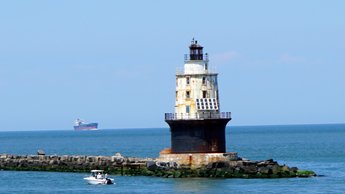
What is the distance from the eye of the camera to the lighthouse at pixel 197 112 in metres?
56.4

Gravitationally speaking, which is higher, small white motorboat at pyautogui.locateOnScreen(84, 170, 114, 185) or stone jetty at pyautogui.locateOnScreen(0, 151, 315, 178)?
stone jetty at pyautogui.locateOnScreen(0, 151, 315, 178)

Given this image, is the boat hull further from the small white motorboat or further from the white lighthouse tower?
the white lighthouse tower

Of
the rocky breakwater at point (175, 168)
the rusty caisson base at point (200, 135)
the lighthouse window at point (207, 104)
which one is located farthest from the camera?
the lighthouse window at point (207, 104)

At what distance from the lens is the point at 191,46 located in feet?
187

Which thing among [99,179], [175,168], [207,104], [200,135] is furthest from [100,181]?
[207,104]

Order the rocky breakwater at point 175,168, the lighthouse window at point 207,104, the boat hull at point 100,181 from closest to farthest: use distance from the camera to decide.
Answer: the boat hull at point 100,181
the rocky breakwater at point 175,168
the lighthouse window at point 207,104

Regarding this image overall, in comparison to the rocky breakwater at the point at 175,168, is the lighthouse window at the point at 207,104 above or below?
above

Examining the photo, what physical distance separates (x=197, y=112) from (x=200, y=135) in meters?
1.17

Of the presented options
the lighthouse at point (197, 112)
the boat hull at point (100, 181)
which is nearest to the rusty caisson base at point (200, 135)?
the lighthouse at point (197, 112)

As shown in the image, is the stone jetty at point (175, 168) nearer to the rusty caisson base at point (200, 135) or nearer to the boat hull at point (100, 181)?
the rusty caisson base at point (200, 135)

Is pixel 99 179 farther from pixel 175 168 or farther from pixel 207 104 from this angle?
pixel 207 104

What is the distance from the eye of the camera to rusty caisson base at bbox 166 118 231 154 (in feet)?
185

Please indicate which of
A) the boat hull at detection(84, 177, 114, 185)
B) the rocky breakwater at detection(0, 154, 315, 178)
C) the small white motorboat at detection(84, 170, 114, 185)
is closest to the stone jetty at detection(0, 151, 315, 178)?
the rocky breakwater at detection(0, 154, 315, 178)

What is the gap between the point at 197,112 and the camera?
5666cm
